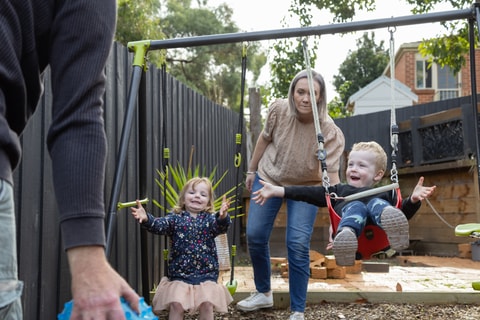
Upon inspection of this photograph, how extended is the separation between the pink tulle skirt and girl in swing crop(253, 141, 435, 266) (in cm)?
55

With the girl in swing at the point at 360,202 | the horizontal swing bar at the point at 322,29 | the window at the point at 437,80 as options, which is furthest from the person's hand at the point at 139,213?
the window at the point at 437,80

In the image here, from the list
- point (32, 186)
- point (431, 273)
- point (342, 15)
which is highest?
point (342, 15)

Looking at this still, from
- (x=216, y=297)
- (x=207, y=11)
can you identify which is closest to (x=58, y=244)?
(x=216, y=297)

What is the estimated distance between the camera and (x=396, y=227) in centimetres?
289

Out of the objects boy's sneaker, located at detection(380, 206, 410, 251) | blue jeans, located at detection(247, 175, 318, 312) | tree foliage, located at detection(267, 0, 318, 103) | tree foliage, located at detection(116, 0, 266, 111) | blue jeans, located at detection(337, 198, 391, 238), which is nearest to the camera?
boy's sneaker, located at detection(380, 206, 410, 251)

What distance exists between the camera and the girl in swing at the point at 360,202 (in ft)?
9.51

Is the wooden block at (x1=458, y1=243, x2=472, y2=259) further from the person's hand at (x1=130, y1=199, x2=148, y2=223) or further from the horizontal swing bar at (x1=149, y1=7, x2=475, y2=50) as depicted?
the person's hand at (x1=130, y1=199, x2=148, y2=223)

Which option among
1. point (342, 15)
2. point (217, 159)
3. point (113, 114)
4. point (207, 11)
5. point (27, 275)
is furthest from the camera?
point (207, 11)

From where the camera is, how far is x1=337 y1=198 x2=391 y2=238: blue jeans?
3.04 m

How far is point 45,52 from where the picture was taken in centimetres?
104

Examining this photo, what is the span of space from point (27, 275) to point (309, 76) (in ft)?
5.62

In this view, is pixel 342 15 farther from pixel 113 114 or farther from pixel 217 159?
pixel 113 114

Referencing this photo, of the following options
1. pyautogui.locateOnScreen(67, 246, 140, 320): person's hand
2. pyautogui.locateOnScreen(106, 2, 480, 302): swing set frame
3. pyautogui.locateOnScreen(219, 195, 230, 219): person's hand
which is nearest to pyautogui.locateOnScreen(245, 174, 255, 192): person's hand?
pyautogui.locateOnScreen(219, 195, 230, 219): person's hand

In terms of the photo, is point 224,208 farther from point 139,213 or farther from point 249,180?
point 249,180
